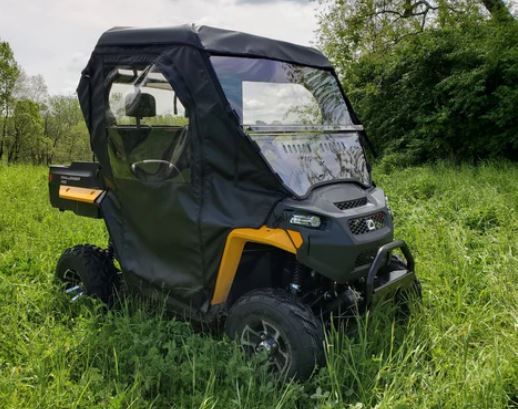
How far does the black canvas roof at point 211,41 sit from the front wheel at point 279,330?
154 centimetres

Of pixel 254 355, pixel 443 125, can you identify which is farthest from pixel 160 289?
pixel 443 125

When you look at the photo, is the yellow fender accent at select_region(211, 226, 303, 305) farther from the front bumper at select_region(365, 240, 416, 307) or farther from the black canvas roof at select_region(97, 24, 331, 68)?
the black canvas roof at select_region(97, 24, 331, 68)

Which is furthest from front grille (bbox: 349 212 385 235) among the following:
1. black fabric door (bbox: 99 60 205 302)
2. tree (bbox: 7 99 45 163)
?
tree (bbox: 7 99 45 163)

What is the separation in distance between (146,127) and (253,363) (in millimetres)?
1690

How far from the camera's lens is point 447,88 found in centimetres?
1082

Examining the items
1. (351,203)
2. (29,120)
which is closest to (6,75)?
(29,120)

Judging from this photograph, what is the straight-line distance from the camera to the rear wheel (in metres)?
3.93

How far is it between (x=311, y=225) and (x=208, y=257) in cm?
71

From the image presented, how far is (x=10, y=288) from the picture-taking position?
4102mm

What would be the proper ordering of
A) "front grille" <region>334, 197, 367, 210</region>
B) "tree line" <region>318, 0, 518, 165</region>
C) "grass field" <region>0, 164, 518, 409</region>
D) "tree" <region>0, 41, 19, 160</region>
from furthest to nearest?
"tree" <region>0, 41, 19, 160</region> → "tree line" <region>318, 0, 518, 165</region> → "front grille" <region>334, 197, 367, 210</region> → "grass field" <region>0, 164, 518, 409</region>

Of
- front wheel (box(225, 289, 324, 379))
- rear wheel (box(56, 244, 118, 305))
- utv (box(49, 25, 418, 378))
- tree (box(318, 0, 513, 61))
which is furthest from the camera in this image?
tree (box(318, 0, 513, 61))

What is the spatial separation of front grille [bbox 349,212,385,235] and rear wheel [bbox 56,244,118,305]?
2.05 meters

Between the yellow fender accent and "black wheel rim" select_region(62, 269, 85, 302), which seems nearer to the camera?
the yellow fender accent

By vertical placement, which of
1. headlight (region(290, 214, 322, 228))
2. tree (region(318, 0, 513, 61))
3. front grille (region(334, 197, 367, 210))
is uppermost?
tree (region(318, 0, 513, 61))
